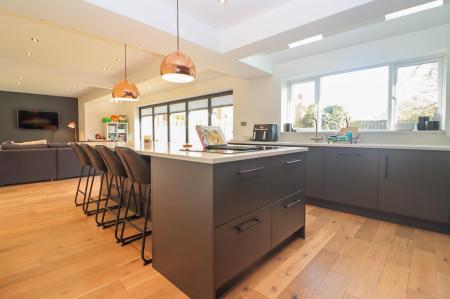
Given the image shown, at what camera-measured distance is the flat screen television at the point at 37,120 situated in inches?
308

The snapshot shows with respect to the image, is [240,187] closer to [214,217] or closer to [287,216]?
[214,217]

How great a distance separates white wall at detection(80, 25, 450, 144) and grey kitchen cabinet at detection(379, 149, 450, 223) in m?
0.62

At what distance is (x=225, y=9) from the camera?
2582 mm

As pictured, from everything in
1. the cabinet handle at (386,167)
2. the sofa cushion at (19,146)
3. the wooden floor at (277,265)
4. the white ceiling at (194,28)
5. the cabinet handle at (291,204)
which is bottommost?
the wooden floor at (277,265)

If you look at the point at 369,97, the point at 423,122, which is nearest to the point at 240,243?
the point at 423,122

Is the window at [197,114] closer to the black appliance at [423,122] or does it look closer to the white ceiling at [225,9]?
the white ceiling at [225,9]

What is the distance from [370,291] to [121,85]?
382 cm

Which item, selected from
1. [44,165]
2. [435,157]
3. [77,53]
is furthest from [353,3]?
[44,165]

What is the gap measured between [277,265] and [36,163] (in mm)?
5078

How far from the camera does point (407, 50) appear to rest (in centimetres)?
288

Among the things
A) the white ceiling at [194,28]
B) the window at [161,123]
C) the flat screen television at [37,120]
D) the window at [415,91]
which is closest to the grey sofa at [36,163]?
the white ceiling at [194,28]

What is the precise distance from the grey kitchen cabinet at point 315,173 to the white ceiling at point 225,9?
1.89 meters

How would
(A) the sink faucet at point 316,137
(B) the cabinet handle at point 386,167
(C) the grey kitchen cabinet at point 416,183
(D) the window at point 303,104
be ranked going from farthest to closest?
(D) the window at point 303,104, (A) the sink faucet at point 316,137, (B) the cabinet handle at point 386,167, (C) the grey kitchen cabinet at point 416,183

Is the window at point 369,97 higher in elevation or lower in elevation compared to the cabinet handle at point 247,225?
higher
